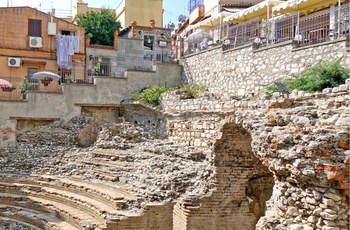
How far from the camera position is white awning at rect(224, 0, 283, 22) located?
1723cm

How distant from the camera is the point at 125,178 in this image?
13.5 meters

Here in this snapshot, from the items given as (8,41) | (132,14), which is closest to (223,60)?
(8,41)

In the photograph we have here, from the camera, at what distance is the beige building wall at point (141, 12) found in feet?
103

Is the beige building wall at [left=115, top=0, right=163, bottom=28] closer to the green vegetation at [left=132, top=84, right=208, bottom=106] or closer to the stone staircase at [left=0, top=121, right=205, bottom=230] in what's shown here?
the green vegetation at [left=132, top=84, right=208, bottom=106]

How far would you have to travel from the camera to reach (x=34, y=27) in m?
22.6

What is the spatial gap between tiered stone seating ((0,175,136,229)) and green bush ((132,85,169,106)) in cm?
528

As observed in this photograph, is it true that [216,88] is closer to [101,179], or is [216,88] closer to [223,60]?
[223,60]

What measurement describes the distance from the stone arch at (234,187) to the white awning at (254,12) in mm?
8343

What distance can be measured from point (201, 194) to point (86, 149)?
26.8 ft

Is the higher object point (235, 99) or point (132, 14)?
point (132, 14)

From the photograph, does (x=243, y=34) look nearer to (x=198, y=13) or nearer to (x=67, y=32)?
(x=67, y=32)

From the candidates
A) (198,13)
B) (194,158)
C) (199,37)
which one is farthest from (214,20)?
(194,158)

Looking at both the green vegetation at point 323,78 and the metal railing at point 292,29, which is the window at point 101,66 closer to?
the metal railing at point 292,29

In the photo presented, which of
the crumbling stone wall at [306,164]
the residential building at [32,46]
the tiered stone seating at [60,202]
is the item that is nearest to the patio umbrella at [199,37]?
the residential building at [32,46]
